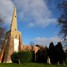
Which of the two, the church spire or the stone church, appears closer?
the stone church

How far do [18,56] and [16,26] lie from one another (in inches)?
784

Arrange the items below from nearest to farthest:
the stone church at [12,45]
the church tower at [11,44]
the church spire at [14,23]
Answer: the church tower at [11,44] < the stone church at [12,45] < the church spire at [14,23]

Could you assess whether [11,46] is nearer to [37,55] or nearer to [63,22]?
[37,55]

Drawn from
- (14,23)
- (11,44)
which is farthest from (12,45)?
(14,23)

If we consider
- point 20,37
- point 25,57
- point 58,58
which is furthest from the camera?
point 20,37

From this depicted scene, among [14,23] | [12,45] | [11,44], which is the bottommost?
[12,45]

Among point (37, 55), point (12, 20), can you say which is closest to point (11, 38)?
point (12, 20)

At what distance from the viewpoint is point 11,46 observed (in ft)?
239

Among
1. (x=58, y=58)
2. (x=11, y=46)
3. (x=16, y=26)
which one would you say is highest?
(x=16, y=26)

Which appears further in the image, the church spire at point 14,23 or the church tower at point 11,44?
the church spire at point 14,23

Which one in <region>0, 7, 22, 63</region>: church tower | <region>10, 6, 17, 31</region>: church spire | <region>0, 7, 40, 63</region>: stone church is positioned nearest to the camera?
<region>0, 7, 22, 63</region>: church tower

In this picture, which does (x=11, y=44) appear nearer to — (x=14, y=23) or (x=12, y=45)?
(x=12, y=45)

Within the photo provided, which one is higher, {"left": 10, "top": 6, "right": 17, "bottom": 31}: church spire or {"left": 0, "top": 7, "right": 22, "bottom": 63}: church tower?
{"left": 10, "top": 6, "right": 17, "bottom": 31}: church spire

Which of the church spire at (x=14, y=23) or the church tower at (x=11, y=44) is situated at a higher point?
the church spire at (x=14, y=23)
